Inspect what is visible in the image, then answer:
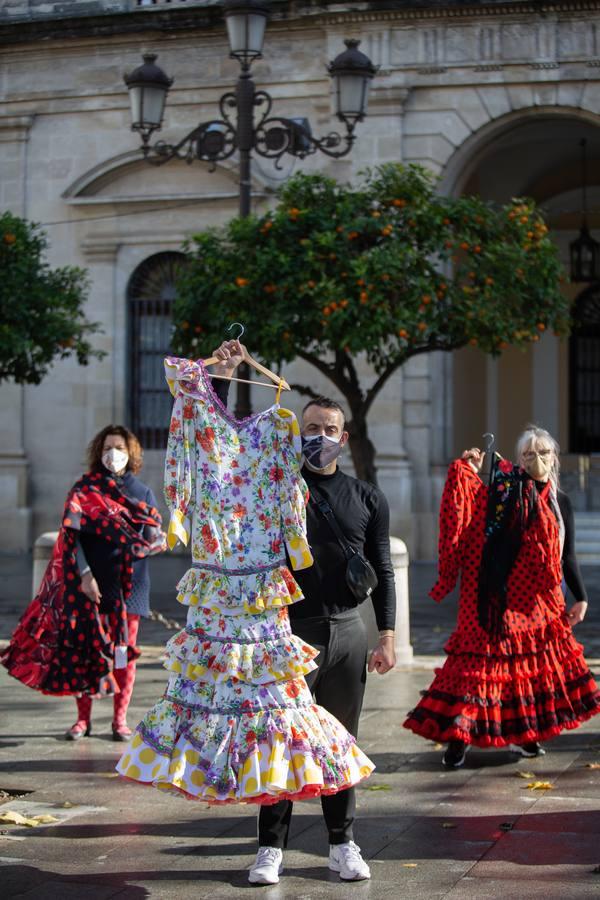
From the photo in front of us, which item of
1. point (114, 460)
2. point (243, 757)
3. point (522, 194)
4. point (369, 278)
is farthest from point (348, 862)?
point (522, 194)

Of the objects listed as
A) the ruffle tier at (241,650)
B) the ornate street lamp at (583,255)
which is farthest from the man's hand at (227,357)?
the ornate street lamp at (583,255)

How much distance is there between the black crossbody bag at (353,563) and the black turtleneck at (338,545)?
0.02 metres

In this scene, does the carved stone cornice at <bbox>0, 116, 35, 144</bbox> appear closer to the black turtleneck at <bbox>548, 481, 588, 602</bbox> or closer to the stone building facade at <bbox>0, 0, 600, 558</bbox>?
the stone building facade at <bbox>0, 0, 600, 558</bbox>

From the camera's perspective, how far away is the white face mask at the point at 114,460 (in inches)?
333

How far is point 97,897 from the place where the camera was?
5234mm

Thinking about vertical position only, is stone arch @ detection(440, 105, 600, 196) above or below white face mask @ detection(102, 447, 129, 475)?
above

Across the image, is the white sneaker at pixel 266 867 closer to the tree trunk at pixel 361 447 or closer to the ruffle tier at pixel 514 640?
the ruffle tier at pixel 514 640

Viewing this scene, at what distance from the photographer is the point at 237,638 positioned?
531 centimetres

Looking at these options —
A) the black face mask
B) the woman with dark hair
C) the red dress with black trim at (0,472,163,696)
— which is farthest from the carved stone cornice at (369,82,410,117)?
the black face mask

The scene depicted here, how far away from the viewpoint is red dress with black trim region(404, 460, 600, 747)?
7418 millimetres

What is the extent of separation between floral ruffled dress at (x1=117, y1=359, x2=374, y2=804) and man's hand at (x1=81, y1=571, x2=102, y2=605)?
2.68 m

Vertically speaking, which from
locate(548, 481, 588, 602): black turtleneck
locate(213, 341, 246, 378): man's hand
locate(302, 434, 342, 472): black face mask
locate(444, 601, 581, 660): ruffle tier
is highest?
locate(213, 341, 246, 378): man's hand

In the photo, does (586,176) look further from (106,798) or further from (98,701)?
(106,798)

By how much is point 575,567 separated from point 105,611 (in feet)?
8.44
